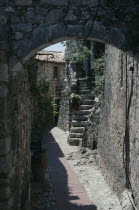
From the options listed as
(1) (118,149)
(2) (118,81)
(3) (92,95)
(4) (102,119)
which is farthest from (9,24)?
(3) (92,95)

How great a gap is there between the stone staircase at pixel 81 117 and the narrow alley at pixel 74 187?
181cm

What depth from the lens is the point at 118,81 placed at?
6965 mm

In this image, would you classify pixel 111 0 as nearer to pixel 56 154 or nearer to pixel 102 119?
pixel 102 119

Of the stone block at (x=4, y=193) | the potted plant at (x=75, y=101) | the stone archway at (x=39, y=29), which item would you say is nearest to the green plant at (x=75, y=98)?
the potted plant at (x=75, y=101)

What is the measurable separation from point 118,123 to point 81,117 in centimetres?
Answer: 739

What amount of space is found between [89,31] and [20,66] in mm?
1110

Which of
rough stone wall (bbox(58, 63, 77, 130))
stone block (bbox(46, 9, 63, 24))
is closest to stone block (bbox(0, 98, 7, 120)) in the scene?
stone block (bbox(46, 9, 63, 24))

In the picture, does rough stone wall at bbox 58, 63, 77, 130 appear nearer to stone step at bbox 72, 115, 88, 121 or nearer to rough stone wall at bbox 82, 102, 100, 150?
stone step at bbox 72, 115, 88, 121

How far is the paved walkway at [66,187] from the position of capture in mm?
6469

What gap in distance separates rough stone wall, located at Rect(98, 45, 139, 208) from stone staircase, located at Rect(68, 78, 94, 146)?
387 centimetres

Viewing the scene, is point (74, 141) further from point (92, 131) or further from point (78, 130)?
point (92, 131)

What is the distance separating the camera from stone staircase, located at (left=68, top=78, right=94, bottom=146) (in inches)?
528

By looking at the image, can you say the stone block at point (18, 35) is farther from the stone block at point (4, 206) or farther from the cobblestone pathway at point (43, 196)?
the cobblestone pathway at point (43, 196)

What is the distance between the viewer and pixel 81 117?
14258 millimetres
